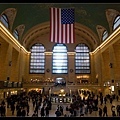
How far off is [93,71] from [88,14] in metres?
15.8

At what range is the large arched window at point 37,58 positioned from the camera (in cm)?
4150

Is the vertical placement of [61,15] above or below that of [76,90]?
above

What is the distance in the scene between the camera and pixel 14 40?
29.6 metres

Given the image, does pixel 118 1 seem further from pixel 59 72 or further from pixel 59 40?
pixel 59 72

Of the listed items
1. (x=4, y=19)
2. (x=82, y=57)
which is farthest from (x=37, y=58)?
(x=4, y=19)

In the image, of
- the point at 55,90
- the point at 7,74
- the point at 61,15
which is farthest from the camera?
the point at 55,90

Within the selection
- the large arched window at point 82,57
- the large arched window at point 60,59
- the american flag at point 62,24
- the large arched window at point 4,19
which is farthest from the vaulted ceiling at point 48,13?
the american flag at point 62,24

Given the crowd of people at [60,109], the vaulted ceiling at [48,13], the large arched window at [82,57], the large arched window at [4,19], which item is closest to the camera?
the crowd of people at [60,109]

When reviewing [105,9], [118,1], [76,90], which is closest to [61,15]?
[118,1]

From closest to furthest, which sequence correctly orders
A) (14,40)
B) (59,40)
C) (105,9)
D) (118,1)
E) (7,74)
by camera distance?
1. (118,1)
2. (59,40)
3. (105,9)
4. (7,74)
5. (14,40)

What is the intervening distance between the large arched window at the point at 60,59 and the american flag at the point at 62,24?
27699mm

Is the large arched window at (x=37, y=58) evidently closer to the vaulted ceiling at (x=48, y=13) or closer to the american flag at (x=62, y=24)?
the vaulted ceiling at (x=48, y=13)

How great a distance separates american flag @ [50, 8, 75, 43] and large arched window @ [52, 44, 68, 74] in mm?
27699

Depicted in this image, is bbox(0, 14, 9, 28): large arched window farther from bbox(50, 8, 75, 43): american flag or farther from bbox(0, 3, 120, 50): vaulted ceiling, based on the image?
bbox(50, 8, 75, 43): american flag
